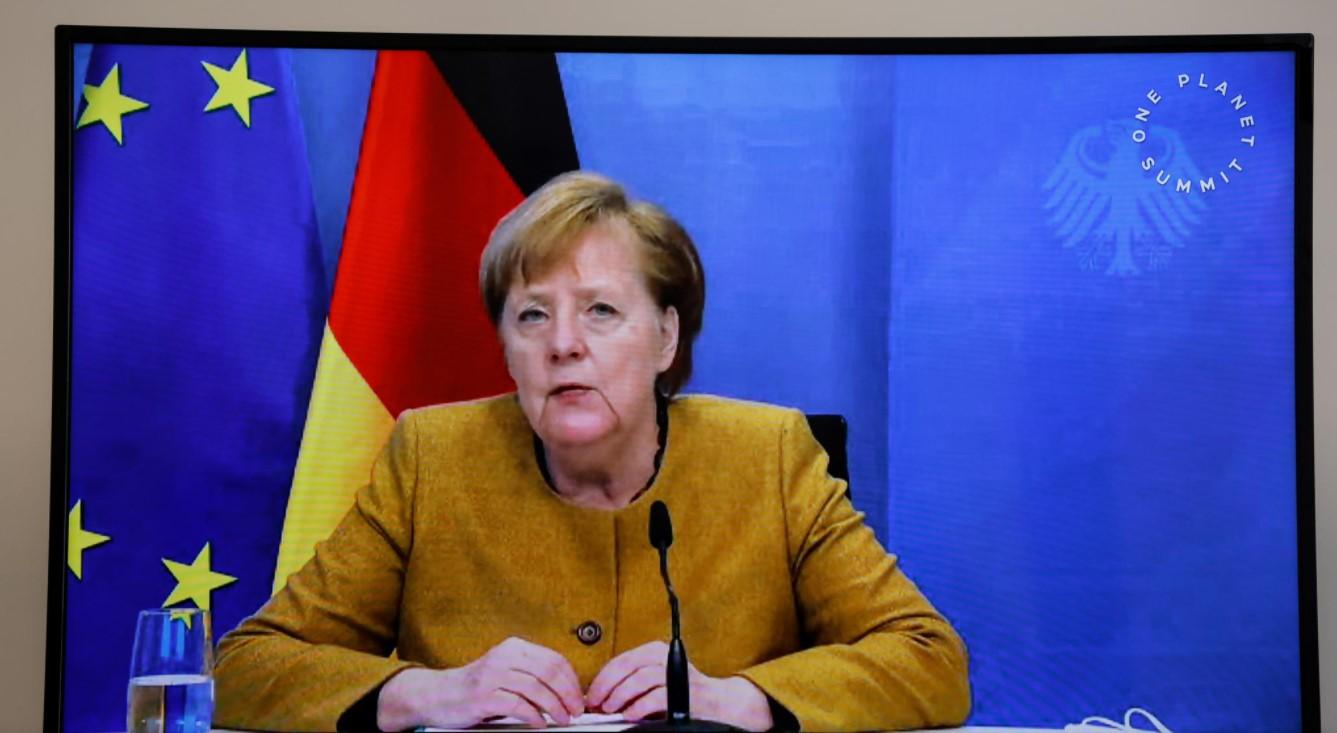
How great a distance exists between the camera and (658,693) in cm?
241

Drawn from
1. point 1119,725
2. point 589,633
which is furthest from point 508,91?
point 1119,725

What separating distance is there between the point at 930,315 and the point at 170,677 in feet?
4.39

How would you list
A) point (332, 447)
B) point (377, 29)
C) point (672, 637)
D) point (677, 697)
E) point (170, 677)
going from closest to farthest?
1. point (170, 677)
2. point (677, 697)
3. point (672, 637)
4. point (332, 447)
5. point (377, 29)

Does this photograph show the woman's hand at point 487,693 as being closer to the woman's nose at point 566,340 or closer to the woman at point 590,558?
the woman at point 590,558

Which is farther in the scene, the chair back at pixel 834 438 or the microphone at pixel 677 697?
the chair back at pixel 834 438

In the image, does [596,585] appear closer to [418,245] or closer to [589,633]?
[589,633]

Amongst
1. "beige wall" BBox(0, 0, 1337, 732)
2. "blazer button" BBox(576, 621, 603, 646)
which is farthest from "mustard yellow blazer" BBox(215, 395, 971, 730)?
"beige wall" BBox(0, 0, 1337, 732)

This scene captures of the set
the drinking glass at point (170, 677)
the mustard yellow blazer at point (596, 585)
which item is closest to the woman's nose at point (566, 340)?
the mustard yellow blazer at point (596, 585)

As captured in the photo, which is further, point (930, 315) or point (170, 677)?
point (930, 315)

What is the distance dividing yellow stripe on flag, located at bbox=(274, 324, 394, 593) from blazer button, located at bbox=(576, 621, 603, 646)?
438mm

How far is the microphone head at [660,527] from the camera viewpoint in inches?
98.3

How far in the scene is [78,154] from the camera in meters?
2.56

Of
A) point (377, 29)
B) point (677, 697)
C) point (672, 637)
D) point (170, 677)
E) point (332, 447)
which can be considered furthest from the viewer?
point (377, 29)

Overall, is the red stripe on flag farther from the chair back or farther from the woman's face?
the chair back
